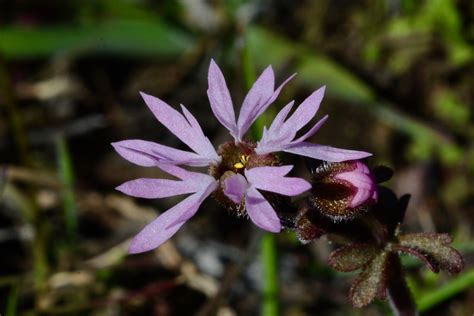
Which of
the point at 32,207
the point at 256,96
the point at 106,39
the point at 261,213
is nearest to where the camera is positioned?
the point at 261,213

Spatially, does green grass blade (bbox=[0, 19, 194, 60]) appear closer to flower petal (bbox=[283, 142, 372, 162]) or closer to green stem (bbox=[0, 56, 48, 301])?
green stem (bbox=[0, 56, 48, 301])

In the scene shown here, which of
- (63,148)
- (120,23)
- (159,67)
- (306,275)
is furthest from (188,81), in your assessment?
(306,275)

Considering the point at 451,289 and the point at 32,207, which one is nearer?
the point at 451,289

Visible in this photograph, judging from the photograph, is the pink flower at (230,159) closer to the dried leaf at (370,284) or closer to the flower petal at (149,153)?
the flower petal at (149,153)

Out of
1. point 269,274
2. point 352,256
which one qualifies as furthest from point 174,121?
point 269,274

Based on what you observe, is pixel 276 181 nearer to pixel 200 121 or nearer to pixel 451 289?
pixel 451 289

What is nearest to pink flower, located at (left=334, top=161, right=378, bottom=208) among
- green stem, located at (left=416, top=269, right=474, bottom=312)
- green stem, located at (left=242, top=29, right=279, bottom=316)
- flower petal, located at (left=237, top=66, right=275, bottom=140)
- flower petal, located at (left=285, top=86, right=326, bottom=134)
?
flower petal, located at (left=285, top=86, right=326, bottom=134)

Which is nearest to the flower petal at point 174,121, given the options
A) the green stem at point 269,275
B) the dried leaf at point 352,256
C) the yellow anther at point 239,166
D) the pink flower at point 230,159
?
the pink flower at point 230,159
